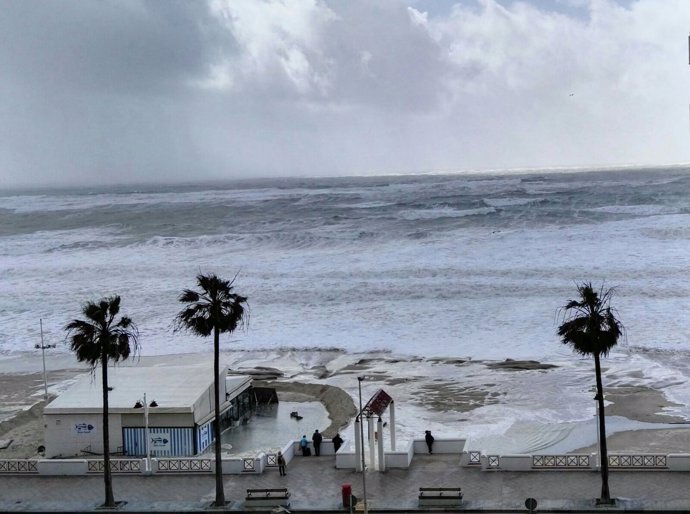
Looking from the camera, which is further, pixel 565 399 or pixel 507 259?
pixel 507 259

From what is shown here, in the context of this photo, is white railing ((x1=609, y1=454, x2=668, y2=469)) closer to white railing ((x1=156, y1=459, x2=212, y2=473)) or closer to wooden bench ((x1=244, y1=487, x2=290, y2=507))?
wooden bench ((x1=244, y1=487, x2=290, y2=507))

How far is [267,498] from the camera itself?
63.8 ft

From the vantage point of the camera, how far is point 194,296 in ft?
65.7

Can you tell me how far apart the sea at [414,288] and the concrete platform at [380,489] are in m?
5.16

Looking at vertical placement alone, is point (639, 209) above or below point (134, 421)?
above

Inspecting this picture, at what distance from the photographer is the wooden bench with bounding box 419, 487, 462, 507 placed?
18812mm

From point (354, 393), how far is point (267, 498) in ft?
42.3

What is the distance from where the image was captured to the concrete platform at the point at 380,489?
1886 cm

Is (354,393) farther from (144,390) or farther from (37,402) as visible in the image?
(37,402)

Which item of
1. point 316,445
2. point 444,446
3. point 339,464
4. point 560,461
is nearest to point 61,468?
point 316,445

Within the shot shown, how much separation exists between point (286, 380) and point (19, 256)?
54110mm

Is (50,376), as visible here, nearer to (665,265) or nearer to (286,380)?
(286,380)

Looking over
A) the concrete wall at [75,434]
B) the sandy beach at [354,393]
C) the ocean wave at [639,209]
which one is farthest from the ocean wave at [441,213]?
the concrete wall at [75,434]

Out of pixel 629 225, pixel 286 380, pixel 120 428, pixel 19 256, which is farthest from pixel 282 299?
pixel 629 225
